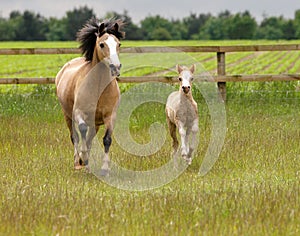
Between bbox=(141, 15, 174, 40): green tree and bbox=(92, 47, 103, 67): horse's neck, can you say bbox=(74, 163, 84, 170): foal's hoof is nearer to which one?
bbox=(92, 47, 103, 67): horse's neck

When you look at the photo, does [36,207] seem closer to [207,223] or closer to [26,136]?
[207,223]

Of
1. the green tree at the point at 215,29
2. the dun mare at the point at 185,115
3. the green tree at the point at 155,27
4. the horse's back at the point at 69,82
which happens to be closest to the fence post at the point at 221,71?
the horse's back at the point at 69,82

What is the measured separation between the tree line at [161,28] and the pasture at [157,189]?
92.9m

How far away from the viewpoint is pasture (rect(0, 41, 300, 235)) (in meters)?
6.02

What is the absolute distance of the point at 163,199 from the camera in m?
6.88

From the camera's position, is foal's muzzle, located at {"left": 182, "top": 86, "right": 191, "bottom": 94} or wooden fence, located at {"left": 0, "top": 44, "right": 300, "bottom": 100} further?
wooden fence, located at {"left": 0, "top": 44, "right": 300, "bottom": 100}

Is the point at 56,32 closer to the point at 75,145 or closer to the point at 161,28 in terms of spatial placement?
the point at 161,28

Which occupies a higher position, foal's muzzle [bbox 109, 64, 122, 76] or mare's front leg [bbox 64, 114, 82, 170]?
foal's muzzle [bbox 109, 64, 122, 76]

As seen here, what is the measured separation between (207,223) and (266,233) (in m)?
0.55

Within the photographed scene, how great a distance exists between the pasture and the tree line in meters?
92.9

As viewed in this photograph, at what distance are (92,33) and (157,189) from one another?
2499 mm

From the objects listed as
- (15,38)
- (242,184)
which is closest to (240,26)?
(15,38)

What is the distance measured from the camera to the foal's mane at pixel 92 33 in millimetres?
9086

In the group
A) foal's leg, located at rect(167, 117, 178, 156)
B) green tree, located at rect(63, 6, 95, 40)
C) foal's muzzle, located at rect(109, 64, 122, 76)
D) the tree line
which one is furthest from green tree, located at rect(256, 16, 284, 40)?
foal's muzzle, located at rect(109, 64, 122, 76)
